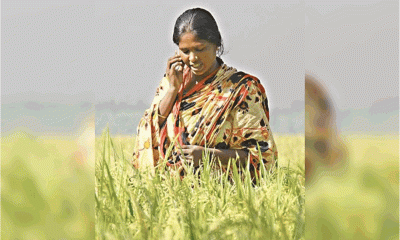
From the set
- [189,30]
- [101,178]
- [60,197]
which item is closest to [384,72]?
[60,197]

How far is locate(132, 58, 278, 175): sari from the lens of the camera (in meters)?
3.27

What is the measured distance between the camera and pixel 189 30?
3283mm

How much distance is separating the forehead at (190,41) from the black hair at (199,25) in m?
0.02

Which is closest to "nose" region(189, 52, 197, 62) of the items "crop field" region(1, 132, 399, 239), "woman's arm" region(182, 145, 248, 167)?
"woman's arm" region(182, 145, 248, 167)

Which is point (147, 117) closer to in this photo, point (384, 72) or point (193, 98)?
point (193, 98)

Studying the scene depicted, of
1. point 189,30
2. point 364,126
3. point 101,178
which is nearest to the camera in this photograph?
point 364,126

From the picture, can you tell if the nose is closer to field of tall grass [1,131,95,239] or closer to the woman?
the woman

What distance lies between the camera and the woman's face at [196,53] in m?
3.28

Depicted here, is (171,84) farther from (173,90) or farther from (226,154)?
(226,154)

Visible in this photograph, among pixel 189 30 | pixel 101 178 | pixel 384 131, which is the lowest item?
pixel 101 178

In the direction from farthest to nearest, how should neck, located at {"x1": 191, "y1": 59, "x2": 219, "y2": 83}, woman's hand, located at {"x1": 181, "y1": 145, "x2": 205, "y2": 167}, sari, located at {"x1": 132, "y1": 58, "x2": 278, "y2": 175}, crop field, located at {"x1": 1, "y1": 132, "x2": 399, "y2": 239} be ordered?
neck, located at {"x1": 191, "y1": 59, "x2": 219, "y2": 83} → sari, located at {"x1": 132, "y1": 58, "x2": 278, "y2": 175} → woman's hand, located at {"x1": 181, "y1": 145, "x2": 205, "y2": 167} → crop field, located at {"x1": 1, "y1": 132, "x2": 399, "y2": 239}

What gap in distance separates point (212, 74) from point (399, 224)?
106 inches

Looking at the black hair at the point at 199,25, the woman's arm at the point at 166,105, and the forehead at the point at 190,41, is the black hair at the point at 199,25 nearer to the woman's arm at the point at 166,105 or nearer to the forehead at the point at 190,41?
the forehead at the point at 190,41

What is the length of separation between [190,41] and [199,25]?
0.12m
